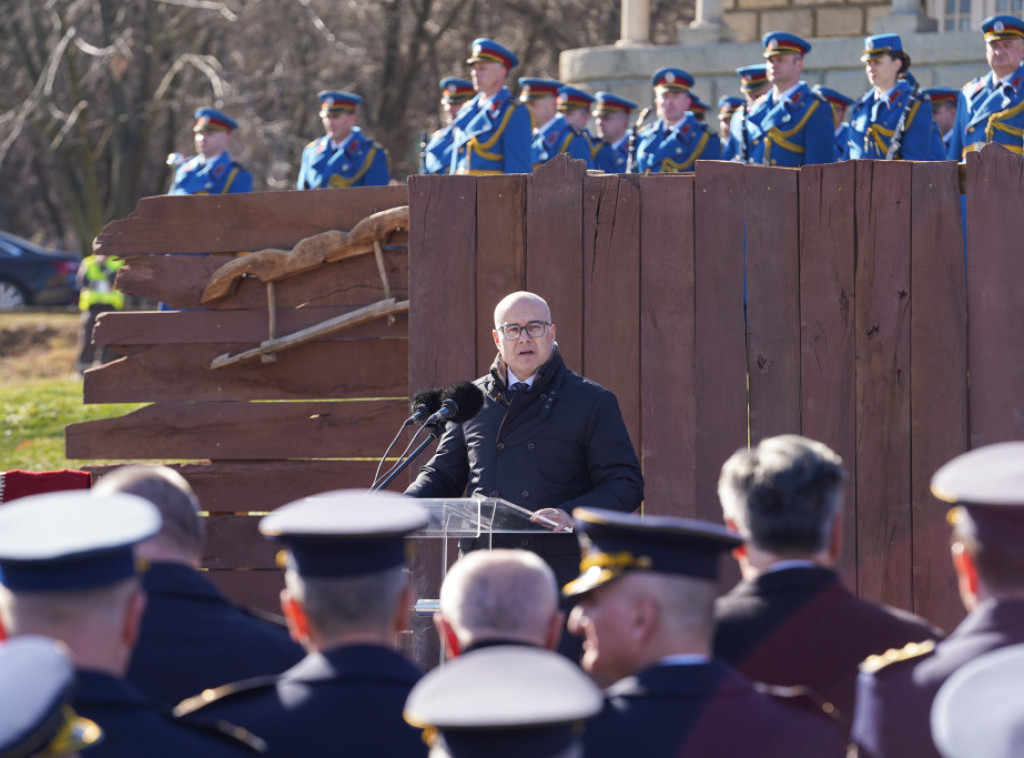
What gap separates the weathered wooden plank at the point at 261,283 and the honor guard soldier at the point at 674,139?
15.2ft

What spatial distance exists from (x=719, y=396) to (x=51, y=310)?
21928 millimetres

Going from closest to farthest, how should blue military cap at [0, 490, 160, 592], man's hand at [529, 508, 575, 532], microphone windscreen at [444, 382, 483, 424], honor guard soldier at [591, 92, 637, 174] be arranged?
blue military cap at [0, 490, 160, 592] → man's hand at [529, 508, 575, 532] → microphone windscreen at [444, 382, 483, 424] → honor guard soldier at [591, 92, 637, 174]

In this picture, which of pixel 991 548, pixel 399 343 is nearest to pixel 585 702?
pixel 991 548

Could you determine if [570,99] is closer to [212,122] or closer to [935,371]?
[212,122]

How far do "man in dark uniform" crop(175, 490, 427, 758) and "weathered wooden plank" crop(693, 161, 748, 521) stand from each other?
3.73 m

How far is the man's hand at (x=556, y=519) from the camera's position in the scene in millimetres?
5043

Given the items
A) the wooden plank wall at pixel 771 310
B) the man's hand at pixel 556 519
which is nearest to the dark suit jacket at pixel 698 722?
the man's hand at pixel 556 519

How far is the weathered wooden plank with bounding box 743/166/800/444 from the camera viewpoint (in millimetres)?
6539

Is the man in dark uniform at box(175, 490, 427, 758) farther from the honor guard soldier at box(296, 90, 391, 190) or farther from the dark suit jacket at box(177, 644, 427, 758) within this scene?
the honor guard soldier at box(296, 90, 391, 190)

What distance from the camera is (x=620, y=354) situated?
6.69m

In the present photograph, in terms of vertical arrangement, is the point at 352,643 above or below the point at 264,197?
below

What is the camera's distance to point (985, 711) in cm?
235

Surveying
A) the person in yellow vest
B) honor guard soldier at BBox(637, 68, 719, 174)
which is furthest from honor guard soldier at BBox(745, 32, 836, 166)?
the person in yellow vest

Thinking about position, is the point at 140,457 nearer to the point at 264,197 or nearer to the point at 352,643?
the point at 264,197
